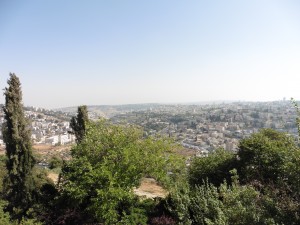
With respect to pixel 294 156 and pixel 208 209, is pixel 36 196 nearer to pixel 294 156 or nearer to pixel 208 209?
pixel 208 209

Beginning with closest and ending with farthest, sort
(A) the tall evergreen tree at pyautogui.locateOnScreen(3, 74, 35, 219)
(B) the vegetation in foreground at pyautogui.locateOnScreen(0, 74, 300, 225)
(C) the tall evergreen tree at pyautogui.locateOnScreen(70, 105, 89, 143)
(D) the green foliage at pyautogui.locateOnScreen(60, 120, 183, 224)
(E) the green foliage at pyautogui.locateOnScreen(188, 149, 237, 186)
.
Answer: (D) the green foliage at pyautogui.locateOnScreen(60, 120, 183, 224), (B) the vegetation in foreground at pyautogui.locateOnScreen(0, 74, 300, 225), (A) the tall evergreen tree at pyautogui.locateOnScreen(3, 74, 35, 219), (E) the green foliage at pyautogui.locateOnScreen(188, 149, 237, 186), (C) the tall evergreen tree at pyautogui.locateOnScreen(70, 105, 89, 143)

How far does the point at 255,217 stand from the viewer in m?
4.39

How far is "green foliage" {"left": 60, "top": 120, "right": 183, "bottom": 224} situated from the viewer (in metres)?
10.6

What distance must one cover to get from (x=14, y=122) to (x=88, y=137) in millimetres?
4294

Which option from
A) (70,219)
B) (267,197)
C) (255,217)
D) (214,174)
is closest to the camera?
(255,217)

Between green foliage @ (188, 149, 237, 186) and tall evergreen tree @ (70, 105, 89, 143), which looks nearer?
green foliage @ (188, 149, 237, 186)

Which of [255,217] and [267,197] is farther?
[267,197]

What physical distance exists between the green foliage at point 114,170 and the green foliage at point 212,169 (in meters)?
2.66

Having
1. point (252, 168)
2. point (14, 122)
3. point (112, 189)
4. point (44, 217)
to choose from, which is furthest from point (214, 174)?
point (14, 122)

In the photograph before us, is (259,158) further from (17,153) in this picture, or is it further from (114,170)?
(17,153)

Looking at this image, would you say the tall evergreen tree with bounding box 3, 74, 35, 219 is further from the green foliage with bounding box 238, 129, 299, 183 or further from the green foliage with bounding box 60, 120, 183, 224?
the green foliage with bounding box 238, 129, 299, 183

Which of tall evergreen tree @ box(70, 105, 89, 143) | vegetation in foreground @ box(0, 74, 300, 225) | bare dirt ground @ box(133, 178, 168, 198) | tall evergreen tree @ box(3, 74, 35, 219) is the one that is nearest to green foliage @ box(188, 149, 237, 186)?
vegetation in foreground @ box(0, 74, 300, 225)

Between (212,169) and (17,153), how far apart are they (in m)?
10.8

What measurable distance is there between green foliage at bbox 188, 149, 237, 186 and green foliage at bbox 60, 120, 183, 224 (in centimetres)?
266
